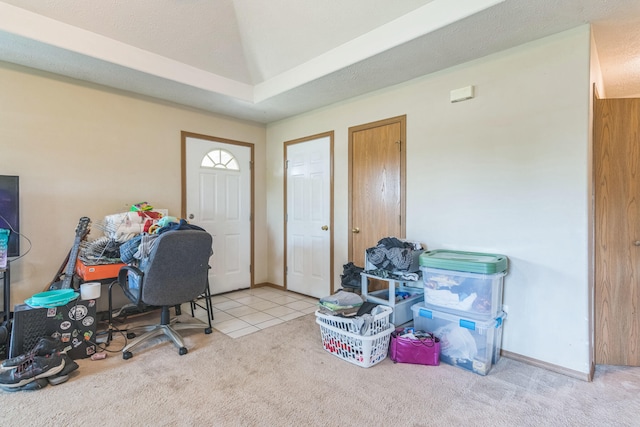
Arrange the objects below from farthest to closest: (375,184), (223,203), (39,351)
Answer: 1. (223,203)
2. (375,184)
3. (39,351)

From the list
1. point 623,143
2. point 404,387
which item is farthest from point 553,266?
point 404,387

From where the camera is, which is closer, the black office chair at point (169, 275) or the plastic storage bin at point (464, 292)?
the plastic storage bin at point (464, 292)

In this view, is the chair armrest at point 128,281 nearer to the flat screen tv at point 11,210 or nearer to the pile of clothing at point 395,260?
the flat screen tv at point 11,210

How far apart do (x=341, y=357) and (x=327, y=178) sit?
2145 millimetres

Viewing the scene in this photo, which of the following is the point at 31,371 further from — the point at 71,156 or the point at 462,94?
the point at 462,94

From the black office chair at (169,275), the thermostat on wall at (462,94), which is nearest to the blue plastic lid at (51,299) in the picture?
the black office chair at (169,275)

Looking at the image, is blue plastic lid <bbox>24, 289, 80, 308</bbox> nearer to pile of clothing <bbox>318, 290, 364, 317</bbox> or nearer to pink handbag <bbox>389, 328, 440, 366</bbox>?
pile of clothing <bbox>318, 290, 364, 317</bbox>

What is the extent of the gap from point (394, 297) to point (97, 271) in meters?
2.49

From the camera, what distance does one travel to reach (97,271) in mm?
2729

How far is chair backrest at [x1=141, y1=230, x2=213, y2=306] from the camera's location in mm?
2451

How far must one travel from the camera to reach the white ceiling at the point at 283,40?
2.27 metres

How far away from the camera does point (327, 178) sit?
13.2 feet

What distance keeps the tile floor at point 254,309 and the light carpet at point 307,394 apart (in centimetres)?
58

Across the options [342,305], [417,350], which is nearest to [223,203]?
[342,305]
